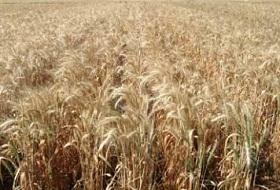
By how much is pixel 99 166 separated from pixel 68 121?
0.75 meters

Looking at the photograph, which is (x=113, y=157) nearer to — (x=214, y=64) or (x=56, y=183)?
(x=56, y=183)

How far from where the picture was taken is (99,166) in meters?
3.35

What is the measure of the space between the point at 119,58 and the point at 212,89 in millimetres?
3604

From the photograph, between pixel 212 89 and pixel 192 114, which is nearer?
pixel 192 114

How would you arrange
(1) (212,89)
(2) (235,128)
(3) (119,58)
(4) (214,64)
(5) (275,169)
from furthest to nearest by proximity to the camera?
(3) (119,58), (4) (214,64), (1) (212,89), (5) (275,169), (2) (235,128)

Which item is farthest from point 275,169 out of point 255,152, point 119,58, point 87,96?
point 119,58

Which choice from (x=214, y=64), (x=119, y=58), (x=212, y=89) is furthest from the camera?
(x=119, y=58)

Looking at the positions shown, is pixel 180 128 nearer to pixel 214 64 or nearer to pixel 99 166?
pixel 99 166

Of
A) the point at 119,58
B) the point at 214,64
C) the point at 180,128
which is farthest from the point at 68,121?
the point at 119,58

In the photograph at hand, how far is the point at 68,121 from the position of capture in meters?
3.93

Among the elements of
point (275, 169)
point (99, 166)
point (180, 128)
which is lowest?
point (275, 169)

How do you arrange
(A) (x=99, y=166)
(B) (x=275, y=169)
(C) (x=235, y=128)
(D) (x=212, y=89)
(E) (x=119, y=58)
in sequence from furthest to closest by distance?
(E) (x=119, y=58) → (D) (x=212, y=89) → (B) (x=275, y=169) → (C) (x=235, y=128) → (A) (x=99, y=166)

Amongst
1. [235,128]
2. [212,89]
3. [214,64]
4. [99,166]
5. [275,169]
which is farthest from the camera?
[214,64]

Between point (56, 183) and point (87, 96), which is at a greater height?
point (87, 96)
